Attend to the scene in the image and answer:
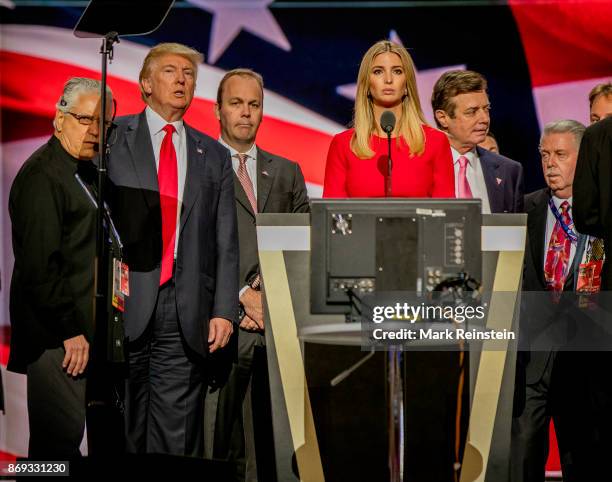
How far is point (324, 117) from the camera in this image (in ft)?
17.0

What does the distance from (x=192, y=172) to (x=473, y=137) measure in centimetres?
139

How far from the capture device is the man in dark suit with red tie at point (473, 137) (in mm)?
4531

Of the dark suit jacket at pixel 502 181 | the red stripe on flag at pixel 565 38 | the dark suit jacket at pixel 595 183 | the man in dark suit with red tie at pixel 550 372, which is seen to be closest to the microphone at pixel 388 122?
the dark suit jacket at pixel 595 183

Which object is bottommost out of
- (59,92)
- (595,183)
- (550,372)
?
(550,372)

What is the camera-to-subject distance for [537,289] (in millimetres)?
4461

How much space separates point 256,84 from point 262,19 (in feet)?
1.93

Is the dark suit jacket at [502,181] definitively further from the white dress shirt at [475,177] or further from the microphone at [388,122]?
the microphone at [388,122]

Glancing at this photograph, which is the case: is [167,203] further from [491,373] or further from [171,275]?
[491,373]

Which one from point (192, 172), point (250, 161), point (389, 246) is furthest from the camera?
point (250, 161)

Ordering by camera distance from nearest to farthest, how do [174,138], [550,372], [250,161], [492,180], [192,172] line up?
[192,172] < [174,138] < [550,372] < [492,180] < [250,161]

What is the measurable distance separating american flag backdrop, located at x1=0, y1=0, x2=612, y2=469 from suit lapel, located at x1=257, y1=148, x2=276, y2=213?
48 centimetres

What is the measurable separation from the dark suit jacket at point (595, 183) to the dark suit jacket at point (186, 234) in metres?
1.46

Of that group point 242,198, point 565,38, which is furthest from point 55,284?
point 565,38

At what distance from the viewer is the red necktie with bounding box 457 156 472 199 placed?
4445 mm
